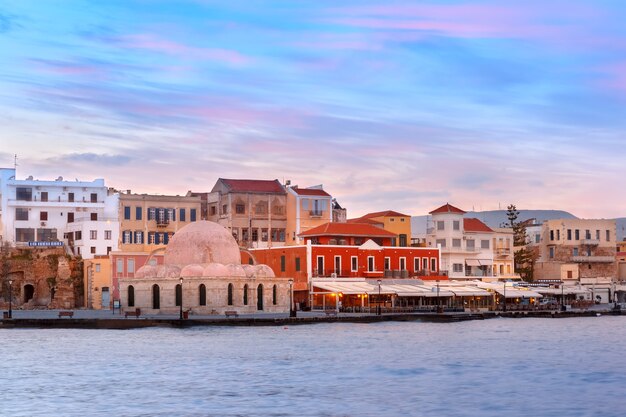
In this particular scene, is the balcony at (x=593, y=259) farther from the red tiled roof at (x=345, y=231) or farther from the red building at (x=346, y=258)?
the red tiled roof at (x=345, y=231)

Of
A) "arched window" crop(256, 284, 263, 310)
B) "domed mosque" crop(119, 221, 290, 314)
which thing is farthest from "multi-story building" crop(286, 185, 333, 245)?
"arched window" crop(256, 284, 263, 310)

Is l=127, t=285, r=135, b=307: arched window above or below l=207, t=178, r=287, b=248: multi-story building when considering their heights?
below

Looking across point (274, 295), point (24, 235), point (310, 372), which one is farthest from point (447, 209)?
point (310, 372)

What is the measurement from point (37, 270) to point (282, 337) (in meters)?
39.2

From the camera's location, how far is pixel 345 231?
9638 cm

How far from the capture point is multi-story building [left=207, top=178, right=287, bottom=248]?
10600 cm

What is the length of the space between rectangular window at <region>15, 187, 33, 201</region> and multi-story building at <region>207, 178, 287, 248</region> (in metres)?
17.9

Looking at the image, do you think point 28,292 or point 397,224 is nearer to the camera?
point 28,292

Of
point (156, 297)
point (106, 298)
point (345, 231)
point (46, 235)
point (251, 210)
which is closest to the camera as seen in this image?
point (156, 297)

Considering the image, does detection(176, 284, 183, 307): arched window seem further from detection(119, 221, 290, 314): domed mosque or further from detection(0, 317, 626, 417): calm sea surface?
detection(0, 317, 626, 417): calm sea surface

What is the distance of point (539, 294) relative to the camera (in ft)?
325

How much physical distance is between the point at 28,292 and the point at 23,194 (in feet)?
29.6

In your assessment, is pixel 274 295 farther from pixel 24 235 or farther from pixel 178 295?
pixel 24 235

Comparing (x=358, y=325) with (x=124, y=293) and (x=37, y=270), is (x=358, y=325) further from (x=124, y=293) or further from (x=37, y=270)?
(x=37, y=270)
